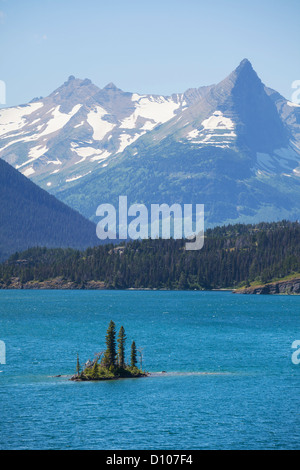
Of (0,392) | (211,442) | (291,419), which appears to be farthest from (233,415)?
(0,392)

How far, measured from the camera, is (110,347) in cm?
9250

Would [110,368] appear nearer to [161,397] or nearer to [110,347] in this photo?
[110,347]

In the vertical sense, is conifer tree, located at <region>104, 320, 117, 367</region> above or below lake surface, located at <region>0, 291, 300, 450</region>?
above

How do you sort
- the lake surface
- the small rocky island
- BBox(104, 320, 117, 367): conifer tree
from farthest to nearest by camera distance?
the small rocky island, BBox(104, 320, 117, 367): conifer tree, the lake surface

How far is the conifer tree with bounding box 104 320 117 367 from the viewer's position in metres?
92.0

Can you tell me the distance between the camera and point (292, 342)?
139 m

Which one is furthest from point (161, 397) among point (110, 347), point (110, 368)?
point (110, 368)

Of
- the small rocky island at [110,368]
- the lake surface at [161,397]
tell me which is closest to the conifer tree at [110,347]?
the small rocky island at [110,368]

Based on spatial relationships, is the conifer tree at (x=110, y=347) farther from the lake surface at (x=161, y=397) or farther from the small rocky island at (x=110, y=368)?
the lake surface at (x=161, y=397)

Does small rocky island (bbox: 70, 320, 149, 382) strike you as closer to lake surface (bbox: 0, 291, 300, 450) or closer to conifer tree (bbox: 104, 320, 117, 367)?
conifer tree (bbox: 104, 320, 117, 367)

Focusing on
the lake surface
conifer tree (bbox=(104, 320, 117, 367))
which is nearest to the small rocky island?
conifer tree (bbox=(104, 320, 117, 367))

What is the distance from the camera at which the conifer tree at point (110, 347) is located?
9200cm

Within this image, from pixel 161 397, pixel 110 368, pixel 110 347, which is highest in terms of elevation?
pixel 110 347
